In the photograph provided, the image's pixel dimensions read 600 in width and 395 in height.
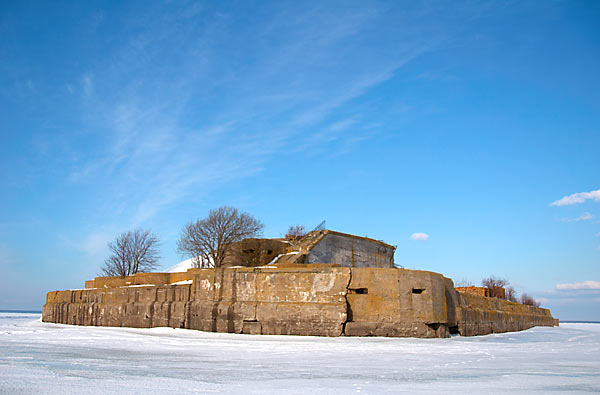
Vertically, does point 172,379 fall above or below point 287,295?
below

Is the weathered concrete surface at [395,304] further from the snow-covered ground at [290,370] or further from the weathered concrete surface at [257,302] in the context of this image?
the snow-covered ground at [290,370]

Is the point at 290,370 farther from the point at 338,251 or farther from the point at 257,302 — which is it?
the point at 338,251

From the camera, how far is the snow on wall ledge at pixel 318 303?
10688 millimetres

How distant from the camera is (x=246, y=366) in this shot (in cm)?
563

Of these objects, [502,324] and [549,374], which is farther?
[502,324]

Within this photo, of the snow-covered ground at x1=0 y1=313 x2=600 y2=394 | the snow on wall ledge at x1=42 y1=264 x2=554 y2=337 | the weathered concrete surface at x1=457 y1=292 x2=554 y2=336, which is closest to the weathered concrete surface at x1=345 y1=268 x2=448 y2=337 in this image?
the snow on wall ledge at x1=42 y1=264 x2=554 y2=337

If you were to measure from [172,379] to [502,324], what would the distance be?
1427 cm

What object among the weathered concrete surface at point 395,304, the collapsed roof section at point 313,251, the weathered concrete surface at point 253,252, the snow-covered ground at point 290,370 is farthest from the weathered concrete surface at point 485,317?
the weathered concrete surface at point 253,252

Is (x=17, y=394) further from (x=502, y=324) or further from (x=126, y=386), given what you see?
(x=502, y=324)

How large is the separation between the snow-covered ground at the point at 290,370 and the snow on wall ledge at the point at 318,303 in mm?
2044

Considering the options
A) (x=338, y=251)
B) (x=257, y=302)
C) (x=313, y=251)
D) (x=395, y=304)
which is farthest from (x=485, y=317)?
(x=338, y=251)

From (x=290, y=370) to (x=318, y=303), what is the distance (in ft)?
18.8

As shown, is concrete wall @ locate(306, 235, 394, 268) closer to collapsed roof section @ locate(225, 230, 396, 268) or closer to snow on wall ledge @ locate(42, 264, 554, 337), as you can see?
collapsed roof section @ locate(225, 230, 396, 268)

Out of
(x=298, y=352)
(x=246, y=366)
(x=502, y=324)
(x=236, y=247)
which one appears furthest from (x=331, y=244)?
(x=246, y=366)
